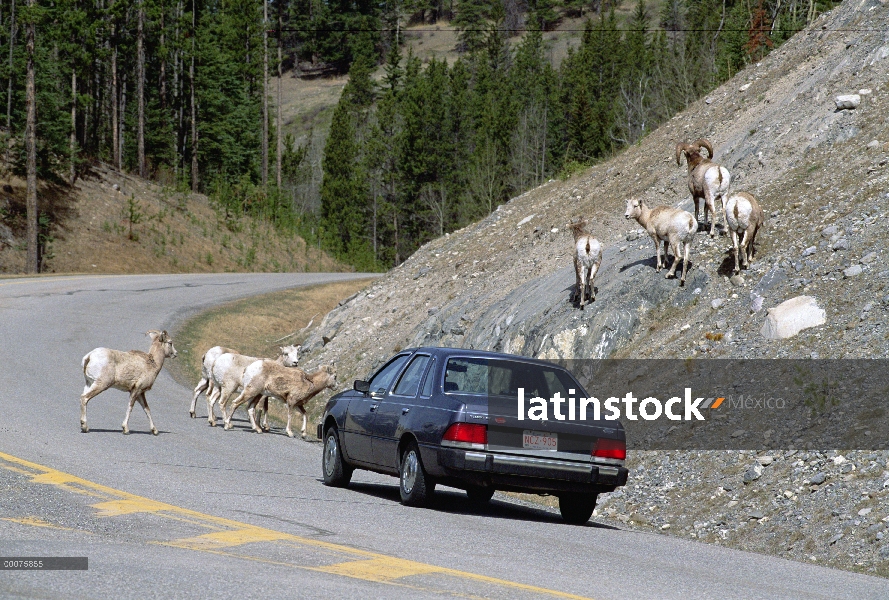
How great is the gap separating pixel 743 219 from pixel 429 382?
8.48 m

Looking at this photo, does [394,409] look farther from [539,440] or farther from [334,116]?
[334,116]

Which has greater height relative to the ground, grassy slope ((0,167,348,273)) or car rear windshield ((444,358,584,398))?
car rear windshield ((444,358,584,398))

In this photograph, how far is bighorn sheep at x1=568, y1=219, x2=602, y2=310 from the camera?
736 inches

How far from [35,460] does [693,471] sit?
8.11 metres

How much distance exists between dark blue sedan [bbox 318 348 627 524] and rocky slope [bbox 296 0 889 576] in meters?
2.28

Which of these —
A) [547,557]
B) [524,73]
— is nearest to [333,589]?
[547,557]

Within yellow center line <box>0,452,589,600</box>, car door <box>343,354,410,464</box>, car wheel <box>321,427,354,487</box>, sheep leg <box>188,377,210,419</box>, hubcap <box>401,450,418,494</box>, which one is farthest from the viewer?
sheep leg <box>188,377,210,419</box>

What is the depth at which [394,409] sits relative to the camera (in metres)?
11.7

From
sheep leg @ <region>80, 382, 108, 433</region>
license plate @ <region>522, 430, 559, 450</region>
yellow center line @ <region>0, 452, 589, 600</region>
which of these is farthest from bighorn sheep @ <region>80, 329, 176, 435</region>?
license plate @ <region>522, 430, 559, 450</region>

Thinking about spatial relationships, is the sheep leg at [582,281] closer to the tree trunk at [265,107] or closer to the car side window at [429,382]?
the car side window at [429,382]

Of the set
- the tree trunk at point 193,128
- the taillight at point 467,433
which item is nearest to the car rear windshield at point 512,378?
the taillight at point 467,433

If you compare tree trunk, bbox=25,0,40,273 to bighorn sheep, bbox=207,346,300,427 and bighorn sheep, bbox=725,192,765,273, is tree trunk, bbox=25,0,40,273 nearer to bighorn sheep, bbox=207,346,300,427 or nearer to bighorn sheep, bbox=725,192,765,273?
bighorn sheep, bbox=207,346,300,427

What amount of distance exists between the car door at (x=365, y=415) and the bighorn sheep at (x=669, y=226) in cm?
738

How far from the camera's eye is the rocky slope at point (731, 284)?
12281mm
